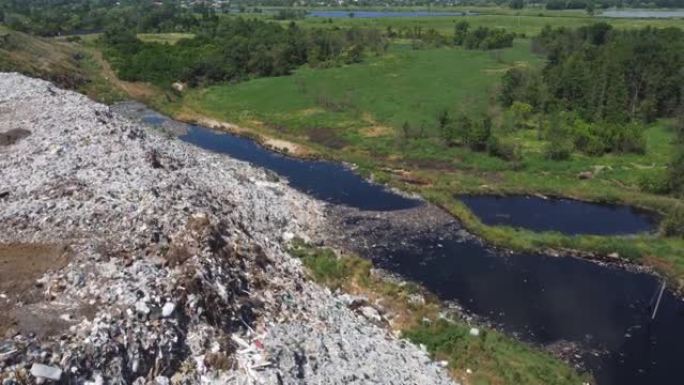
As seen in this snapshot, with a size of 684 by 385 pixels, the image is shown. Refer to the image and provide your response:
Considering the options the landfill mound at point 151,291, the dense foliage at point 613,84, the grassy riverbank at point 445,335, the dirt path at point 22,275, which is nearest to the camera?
the landfill mound at point 151,291

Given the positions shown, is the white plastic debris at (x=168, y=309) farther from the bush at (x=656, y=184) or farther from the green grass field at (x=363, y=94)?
the green grass field at (x=363, y=94)

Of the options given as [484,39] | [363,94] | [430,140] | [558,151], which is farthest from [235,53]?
[558,151]

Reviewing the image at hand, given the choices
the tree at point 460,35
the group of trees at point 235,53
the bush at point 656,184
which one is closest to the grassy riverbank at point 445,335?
the bush at point 656,184

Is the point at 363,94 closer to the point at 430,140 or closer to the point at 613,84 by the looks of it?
the point at 430,140

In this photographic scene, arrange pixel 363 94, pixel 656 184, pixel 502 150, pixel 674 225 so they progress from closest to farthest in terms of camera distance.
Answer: pixel 674 225
pixel 656 184
pixel 502 150
pixel 363 94

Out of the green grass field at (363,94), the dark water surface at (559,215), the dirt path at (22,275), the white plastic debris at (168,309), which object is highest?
the dirt path at (22,275)

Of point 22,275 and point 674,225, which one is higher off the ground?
point 22,275

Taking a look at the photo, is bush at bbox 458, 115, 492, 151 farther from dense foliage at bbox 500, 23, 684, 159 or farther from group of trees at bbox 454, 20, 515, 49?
group of trees at bbox 454, 20, 515, 49

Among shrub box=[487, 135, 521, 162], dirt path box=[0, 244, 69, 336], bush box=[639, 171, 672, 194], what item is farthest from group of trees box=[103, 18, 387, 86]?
dirt path box=[0, 244, 69, 336]
